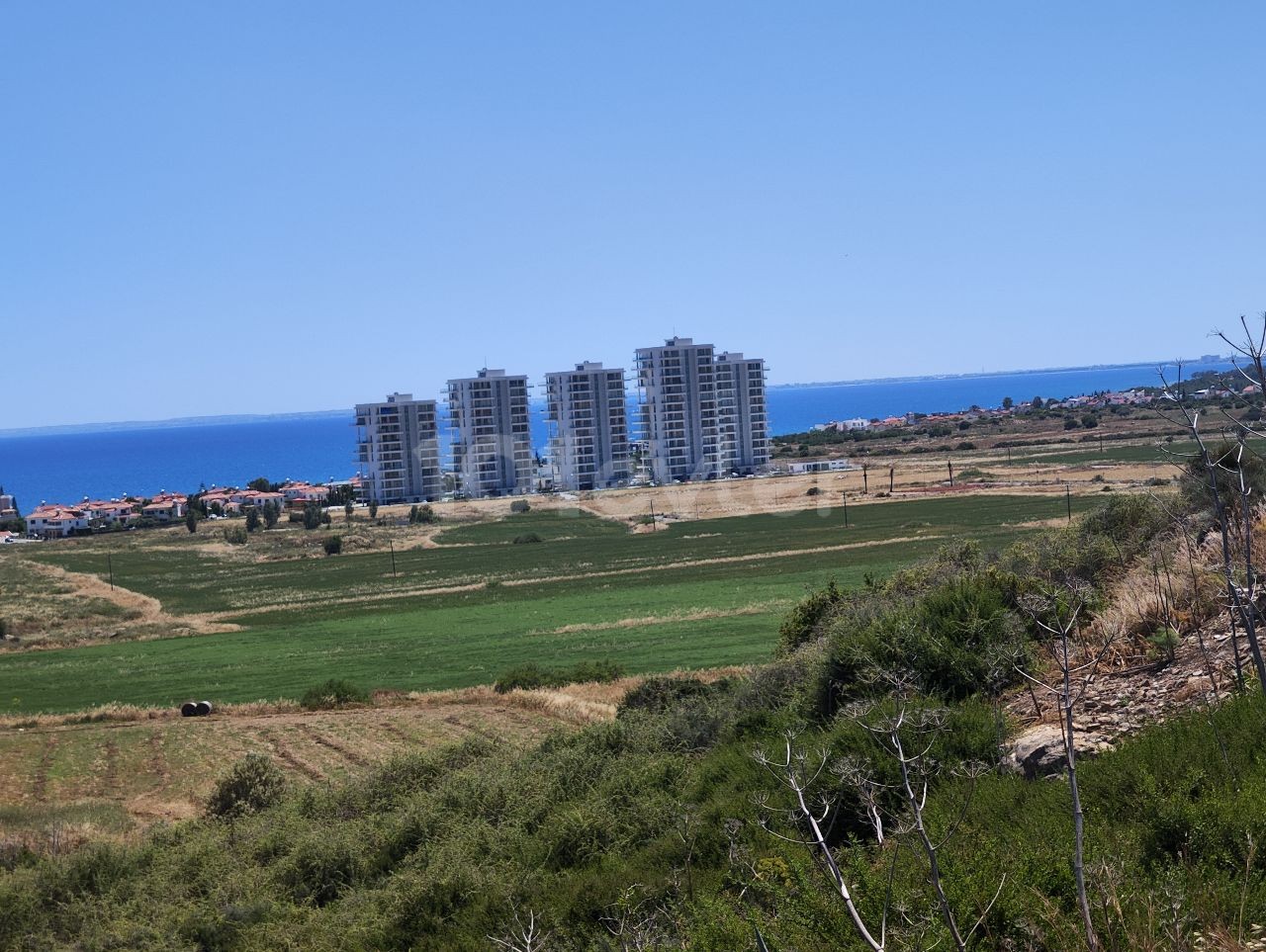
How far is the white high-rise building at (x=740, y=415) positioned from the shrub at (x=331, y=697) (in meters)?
99.9

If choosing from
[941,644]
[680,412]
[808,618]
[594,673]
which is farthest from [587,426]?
[941,644]

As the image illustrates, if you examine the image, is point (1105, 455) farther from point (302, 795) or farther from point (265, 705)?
point (302, 795)

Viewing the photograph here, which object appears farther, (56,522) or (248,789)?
(56,522)

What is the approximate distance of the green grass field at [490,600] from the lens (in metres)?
39.9

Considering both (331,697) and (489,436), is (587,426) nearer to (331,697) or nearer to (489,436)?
(489,436)

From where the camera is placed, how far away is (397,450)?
132 m

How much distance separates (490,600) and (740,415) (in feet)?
264

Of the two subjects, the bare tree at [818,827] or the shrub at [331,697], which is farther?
the shrub at [331,697]

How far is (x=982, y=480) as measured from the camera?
93375 mm

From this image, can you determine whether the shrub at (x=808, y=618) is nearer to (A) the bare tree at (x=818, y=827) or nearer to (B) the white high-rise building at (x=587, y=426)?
(A) the bare tree at (x=818, y=827)

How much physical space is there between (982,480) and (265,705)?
70.3 metres

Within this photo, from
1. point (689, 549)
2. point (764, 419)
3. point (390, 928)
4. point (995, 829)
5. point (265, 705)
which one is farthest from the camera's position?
point (764, 419)

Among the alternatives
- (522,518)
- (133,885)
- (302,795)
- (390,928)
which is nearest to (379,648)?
(302,795)

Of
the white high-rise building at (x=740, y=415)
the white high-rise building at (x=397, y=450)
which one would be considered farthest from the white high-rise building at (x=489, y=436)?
the white high-rise building at (x=740, y=415)
